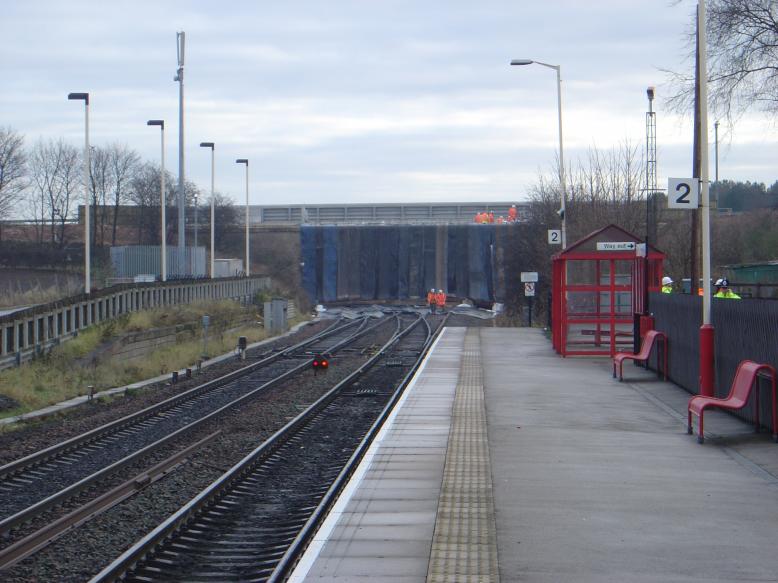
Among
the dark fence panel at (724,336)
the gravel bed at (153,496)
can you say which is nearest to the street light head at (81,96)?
the gravel bed at (153,496)

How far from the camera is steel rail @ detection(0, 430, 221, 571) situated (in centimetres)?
874

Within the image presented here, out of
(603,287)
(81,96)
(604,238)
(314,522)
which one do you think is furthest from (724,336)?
(81,96)

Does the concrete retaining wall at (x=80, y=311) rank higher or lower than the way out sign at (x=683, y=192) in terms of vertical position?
lower

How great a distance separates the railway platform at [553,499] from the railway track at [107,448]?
3298mm

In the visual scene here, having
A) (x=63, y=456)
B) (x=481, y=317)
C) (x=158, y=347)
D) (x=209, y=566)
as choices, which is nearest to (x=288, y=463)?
(x=63, y=456)

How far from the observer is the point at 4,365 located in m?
22.5

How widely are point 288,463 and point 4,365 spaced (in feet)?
37.7

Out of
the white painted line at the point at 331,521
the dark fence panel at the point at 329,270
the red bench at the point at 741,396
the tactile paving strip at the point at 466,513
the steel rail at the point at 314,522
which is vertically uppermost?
the dark fence panel at the point at 329,270

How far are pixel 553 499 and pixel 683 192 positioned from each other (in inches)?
277

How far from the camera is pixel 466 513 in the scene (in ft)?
28.2

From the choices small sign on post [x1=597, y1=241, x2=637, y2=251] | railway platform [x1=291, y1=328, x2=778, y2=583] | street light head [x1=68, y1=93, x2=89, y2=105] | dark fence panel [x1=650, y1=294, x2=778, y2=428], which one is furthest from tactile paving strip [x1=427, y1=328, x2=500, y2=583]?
street light head [x1=68, y1=93, x2=89, y2=105]

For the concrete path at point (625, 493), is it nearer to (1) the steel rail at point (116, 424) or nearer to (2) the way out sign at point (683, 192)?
(2) the way out sign at point (683, 192)

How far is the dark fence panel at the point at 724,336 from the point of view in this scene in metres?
12.5

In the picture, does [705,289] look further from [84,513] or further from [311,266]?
[311,266]
